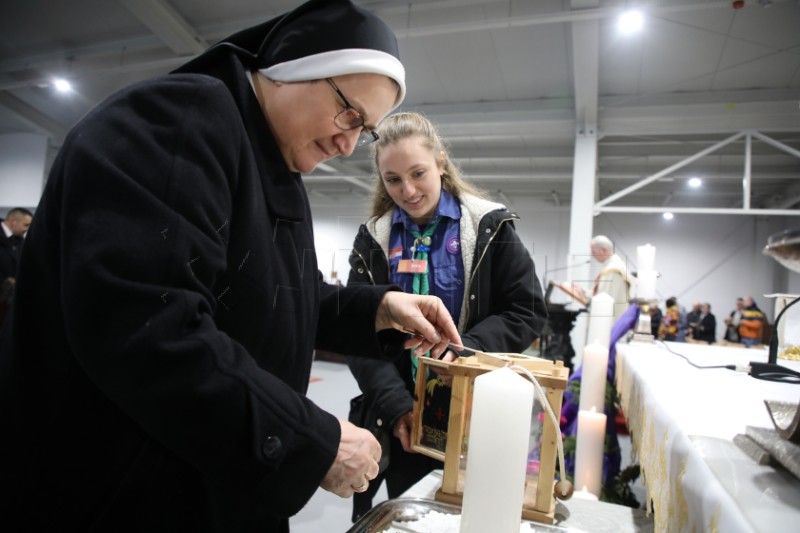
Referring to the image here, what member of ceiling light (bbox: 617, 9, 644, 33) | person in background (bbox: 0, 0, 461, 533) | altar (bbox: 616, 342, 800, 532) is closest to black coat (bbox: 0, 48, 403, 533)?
person in background (bbox: 0, 0, 461, 533)

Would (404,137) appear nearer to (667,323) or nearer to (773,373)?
(773,373)

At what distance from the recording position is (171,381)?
0.43m

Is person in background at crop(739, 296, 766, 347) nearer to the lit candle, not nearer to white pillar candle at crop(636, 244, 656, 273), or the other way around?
white pillar candle at crop(636, 244, 656, 273)

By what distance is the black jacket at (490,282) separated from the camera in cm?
84

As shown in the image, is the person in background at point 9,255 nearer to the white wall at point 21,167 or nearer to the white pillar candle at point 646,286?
the white wall at point 21,167

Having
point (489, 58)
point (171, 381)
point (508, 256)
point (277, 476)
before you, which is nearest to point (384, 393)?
point (508, 256)

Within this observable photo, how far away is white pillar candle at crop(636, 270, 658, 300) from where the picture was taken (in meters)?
1.91

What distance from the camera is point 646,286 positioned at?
203 centimetres

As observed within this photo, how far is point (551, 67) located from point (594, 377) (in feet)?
13.1

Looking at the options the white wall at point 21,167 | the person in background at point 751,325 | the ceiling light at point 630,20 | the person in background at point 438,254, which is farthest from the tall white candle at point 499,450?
the white wall at point 21,167

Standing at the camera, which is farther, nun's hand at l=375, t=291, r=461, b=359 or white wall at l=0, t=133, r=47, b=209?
white wall at l=0, t=133, r=47, b=209

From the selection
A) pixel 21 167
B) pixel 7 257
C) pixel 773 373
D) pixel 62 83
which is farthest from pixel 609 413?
pixel 21 167

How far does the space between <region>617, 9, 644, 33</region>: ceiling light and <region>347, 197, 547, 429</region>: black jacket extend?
329 centimetres

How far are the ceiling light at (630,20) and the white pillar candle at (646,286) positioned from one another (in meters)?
2.31
